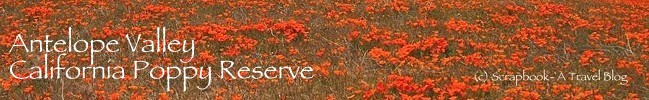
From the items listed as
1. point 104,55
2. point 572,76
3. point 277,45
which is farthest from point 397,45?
point 104,55

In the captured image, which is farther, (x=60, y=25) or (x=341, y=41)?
(x=60, y=25)

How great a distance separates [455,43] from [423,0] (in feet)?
13.4

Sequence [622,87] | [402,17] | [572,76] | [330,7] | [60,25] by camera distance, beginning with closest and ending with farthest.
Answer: [622,87], [572,76], [60,25], [402,17], [330,7]

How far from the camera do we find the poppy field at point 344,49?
6.72 m

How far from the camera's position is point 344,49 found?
28.3 feet

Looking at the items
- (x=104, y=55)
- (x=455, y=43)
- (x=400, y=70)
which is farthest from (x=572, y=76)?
(x=104, y=55)

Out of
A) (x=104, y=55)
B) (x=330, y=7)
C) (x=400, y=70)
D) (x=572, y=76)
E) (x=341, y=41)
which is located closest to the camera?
(x=572, y=76)

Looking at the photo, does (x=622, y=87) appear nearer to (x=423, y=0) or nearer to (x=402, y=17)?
(x=402, y=17)

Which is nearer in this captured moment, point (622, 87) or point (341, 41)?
point (622, 87)

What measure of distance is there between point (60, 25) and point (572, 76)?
22.2 ft

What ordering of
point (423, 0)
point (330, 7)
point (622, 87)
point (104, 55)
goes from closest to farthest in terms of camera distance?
point (622, 87) < point (104, 55) < point (330, 7) < point (423, 0)

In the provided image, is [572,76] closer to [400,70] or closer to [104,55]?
[400,70]

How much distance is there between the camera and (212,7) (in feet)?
39.2

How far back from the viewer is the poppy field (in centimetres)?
672
